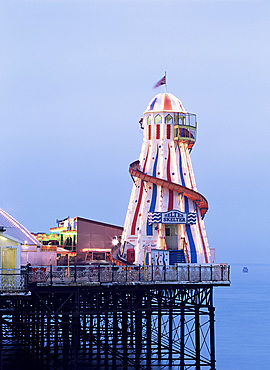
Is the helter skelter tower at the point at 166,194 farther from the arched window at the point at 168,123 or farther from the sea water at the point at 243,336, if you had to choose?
the sea water at the point at 243,336

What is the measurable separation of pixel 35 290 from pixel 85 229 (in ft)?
77.9

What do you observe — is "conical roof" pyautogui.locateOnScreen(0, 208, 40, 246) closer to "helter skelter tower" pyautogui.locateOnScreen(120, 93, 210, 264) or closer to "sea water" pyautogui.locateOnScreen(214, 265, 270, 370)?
"helter skelter tower" pyautogui.locateOnScreen(120, 93, 210, 264)

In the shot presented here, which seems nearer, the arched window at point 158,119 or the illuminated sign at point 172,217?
the illuminated sign at point 172,217

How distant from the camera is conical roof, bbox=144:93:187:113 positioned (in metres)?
58.0

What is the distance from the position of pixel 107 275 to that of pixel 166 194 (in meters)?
14.8

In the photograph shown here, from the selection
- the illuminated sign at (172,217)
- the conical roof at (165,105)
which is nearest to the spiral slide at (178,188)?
the illuminated sign at (172,217)

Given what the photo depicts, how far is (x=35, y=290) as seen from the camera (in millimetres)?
40000

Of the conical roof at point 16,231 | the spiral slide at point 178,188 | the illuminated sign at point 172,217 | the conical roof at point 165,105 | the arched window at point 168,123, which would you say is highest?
the conical roof at point 165,105

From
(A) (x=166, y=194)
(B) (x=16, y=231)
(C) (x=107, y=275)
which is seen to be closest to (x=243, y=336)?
(A) (x=166, y=194)

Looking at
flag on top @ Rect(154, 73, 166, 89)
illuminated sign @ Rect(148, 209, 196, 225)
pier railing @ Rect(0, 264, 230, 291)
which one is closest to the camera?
pier railing @ Rect(0, 264, 230, 291)

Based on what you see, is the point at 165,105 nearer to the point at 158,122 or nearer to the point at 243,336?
the point at 158,122

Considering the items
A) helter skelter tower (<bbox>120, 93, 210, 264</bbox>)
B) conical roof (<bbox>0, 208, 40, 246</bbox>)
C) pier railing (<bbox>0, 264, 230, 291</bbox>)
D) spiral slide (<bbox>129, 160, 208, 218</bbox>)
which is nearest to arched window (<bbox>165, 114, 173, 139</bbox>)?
helter skelter tower (<bbox>120, 93, 210, 264</bbox>)

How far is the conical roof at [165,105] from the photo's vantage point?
2282 inches

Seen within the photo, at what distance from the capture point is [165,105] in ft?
190
